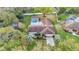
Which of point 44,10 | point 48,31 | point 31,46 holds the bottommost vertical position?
point 31,46

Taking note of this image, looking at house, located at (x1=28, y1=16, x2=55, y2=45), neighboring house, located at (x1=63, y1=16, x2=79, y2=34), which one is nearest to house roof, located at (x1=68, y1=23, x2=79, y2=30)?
neighboring house, located at (x1=63, y1=16, x2=79, y2=34)

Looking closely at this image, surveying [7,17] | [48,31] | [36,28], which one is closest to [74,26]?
[48,31]

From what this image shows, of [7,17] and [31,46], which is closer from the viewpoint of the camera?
[31,46]

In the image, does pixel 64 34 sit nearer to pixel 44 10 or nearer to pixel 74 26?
pixel 74 26

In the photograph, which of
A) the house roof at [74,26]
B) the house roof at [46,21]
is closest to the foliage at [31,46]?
the house roof at [46,21]
